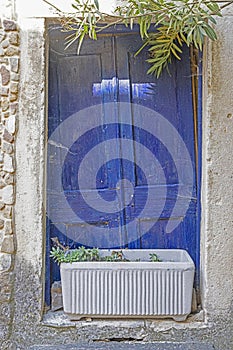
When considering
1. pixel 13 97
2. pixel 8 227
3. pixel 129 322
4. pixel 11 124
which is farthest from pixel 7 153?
pixel 129 322

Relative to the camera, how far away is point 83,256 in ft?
8.61

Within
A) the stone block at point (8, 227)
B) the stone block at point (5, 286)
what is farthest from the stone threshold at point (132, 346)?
the stone block at point (8, 227)

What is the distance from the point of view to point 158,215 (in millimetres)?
2809

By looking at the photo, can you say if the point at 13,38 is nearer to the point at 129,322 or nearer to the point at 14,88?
the point at 14,88

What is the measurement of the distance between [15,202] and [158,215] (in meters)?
0.89

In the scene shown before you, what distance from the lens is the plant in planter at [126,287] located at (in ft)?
8.34

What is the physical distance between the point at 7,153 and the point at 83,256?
29.6 inches

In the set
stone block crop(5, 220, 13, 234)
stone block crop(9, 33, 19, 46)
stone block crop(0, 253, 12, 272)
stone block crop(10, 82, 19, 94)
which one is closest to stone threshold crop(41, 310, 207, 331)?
stone block crop(0, 253, 12, 272)

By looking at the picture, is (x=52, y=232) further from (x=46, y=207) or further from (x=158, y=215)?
(x=158, y=215)

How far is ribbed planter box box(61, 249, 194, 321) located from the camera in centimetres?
254

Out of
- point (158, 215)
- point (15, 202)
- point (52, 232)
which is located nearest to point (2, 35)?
point (15, 202)

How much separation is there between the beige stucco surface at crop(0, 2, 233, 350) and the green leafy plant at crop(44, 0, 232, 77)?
187 mm

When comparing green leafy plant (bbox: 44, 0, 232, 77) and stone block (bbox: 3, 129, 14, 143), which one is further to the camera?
stone block (bbox: 3, 129, 14, 143)

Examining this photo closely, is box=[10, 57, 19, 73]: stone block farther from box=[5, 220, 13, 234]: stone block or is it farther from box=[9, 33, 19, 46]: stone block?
box=[5, 220, 13, 234]: stone block
